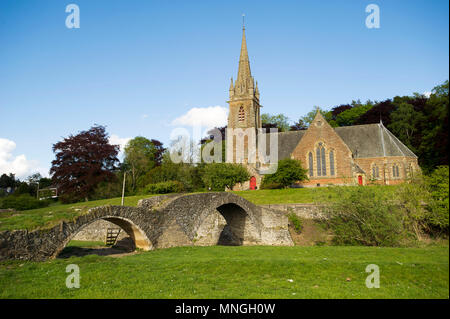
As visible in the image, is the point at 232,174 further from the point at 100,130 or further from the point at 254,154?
the point at 100,130

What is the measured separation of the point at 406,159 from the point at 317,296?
36.5m

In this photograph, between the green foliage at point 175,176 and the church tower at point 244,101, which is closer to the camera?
the green foliage at point 175,176

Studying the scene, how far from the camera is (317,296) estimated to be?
6793 mm

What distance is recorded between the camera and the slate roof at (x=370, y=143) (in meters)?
38.8

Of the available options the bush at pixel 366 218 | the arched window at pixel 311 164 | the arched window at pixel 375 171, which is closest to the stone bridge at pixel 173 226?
the bush at pixel 366 218

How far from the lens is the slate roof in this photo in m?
38.8

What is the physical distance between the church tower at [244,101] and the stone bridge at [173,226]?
25.7 metres

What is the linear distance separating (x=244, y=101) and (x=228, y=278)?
139 ft

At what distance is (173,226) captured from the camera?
52.5 ft

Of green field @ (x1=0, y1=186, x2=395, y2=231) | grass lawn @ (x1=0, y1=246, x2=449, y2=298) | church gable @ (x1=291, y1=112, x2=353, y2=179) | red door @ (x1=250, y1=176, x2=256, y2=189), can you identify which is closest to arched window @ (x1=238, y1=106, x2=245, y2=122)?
red door @ (x1=250, y1=176, x2=256, y2=189)

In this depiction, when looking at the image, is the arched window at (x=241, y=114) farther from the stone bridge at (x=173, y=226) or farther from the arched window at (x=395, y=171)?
the stone bridge at (x=173, y=226)

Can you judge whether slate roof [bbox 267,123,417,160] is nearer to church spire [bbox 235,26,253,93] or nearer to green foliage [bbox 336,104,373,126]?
church spire [bbox 235,26,253,93]

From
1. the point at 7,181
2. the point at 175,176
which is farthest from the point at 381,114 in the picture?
the point at 7,181

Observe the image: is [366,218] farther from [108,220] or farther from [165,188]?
[165,188]
